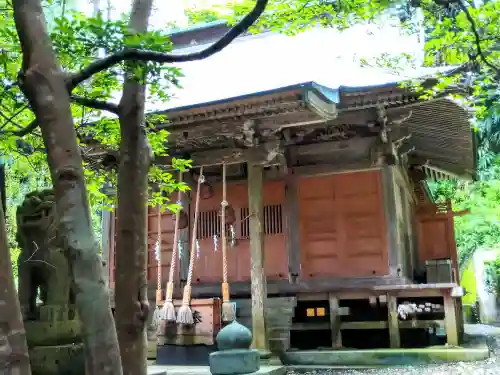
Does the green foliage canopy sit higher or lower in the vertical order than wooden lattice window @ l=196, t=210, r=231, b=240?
higher

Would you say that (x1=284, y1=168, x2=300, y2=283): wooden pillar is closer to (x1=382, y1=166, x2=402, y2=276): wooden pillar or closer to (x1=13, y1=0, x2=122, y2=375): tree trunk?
(x1=382, y1=166, x2=402, y2=276): wooden pillar

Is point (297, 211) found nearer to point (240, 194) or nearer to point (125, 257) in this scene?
point (240, 194)

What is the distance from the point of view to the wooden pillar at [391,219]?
8719mm

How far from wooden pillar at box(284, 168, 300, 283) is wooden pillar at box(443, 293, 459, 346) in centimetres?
256

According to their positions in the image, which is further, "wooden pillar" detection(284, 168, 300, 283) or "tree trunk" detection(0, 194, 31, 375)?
"wooden pillar" detection(284, 168, 300, 283)

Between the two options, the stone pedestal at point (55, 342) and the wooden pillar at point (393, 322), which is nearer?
the stone pedestal at point (55, 342)

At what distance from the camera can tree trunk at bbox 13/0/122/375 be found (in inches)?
117

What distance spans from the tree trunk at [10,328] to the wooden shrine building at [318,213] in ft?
16.0

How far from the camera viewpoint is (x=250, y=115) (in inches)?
307

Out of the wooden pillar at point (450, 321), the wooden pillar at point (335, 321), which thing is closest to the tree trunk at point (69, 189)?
the wooden pillar at point (335, 321)

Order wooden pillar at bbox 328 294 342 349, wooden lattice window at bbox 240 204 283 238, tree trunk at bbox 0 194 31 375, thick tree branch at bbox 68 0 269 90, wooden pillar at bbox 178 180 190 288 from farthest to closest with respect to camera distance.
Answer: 1. wooden pillar at bbox 178 180 190 288
2. wooden lattice window at bbox 240 204 283 238
3. wooden pillar at bbox 328 294 342 349
4. thick tree branch at bbox 68 0 269 90
5. tree trunk at bbox 0 194 31 375

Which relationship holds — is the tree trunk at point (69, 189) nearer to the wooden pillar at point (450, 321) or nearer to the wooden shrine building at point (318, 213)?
the wooden shrine building at point (318, 213)

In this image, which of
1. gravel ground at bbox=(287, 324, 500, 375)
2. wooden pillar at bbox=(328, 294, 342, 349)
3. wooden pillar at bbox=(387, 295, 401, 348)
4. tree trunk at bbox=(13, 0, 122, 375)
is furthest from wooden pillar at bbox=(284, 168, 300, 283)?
tree trunk at bbox=(13, 0, 122, 375)

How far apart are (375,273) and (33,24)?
280 inches
